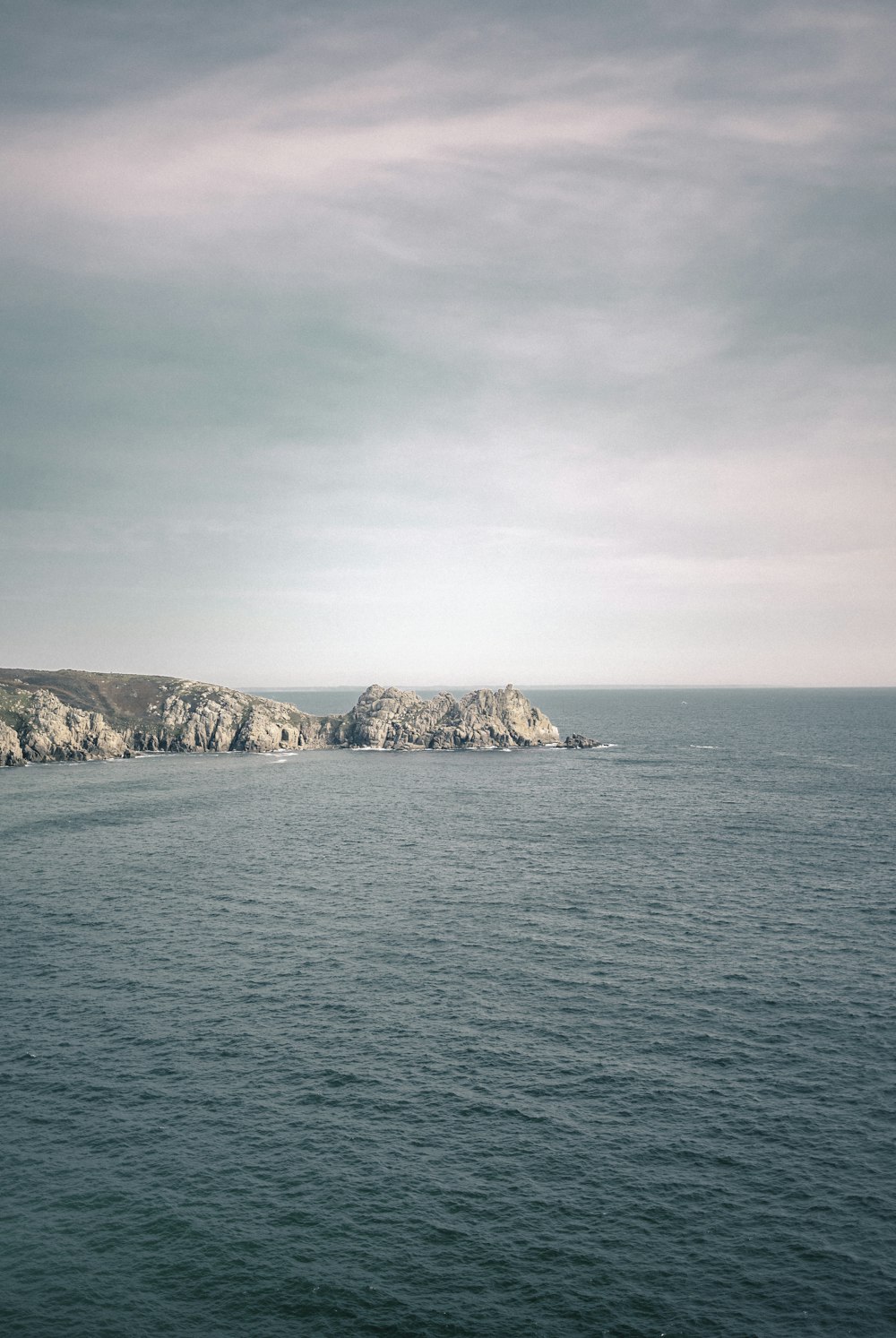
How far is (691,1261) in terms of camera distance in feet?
133

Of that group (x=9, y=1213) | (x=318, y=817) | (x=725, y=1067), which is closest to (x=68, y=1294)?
(x=9, y=1213)

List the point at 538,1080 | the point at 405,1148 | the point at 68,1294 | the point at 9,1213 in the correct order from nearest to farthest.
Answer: the point at 68,1294
the point at 9,1213
the point at 405,1148
the point at 538,1080

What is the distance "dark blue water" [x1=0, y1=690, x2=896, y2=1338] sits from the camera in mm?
39250

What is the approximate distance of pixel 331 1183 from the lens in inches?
1820

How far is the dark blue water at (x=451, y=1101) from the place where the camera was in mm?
39250

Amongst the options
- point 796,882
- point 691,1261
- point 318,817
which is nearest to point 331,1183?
point 691,1261

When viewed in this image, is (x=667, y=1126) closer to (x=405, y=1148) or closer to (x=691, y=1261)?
(x=691, y=1261)

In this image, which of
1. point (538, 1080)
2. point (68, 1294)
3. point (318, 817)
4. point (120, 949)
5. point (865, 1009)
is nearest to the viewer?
point (68, 1294)

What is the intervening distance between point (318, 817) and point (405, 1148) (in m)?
102

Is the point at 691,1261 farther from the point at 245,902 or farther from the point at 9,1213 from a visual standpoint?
the point at 245,902

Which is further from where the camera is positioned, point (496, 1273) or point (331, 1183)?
point (331, 1183)

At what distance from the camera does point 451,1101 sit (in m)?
54.1

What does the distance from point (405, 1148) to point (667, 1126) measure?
1656cm

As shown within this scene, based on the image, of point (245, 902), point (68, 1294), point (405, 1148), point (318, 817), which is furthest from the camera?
point (318, 817)
